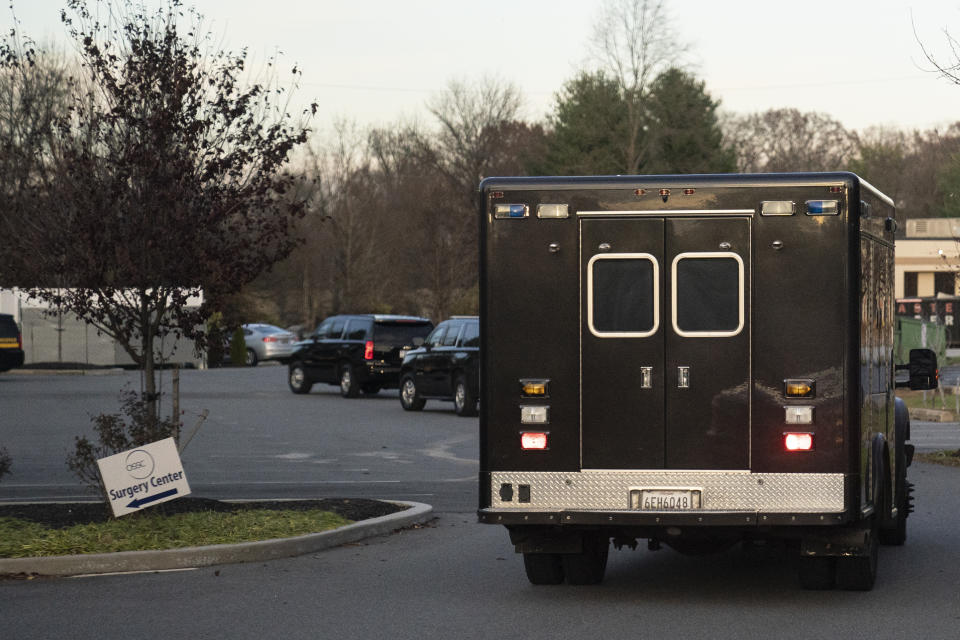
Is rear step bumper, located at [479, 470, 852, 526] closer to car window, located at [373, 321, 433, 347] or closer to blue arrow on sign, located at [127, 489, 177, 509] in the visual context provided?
blue arrow on sign, located at [127, 489, 177, 509]

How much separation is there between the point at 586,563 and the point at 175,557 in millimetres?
3072

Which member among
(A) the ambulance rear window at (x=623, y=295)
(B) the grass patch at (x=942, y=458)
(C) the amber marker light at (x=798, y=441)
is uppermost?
(A) the ambulance rear window at (x=623, y=295)

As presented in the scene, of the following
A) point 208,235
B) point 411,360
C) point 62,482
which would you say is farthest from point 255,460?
point 411,360

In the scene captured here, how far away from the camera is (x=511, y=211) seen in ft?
30.2

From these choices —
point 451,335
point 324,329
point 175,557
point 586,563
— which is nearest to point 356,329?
point 324,329

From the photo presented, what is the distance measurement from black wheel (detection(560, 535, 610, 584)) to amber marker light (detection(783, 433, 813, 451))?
5.13 ft

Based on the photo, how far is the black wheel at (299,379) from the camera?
34781 mm

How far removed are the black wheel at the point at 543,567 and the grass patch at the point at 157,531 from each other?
8.63ft

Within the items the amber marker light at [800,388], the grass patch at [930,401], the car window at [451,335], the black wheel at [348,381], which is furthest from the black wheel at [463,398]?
the amber marker light at [800,388]

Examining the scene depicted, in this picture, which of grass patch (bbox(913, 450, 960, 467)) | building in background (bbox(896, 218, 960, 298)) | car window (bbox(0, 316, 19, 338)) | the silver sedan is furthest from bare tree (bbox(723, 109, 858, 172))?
grass patch (bbox(913, 450, 960, 467))

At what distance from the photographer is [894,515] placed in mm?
11148

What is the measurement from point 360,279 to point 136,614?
64140mm

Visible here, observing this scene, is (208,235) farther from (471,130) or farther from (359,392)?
(471,130)

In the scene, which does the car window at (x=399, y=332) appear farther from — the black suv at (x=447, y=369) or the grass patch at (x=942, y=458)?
→ the grass patch at (x=942, y=458)
